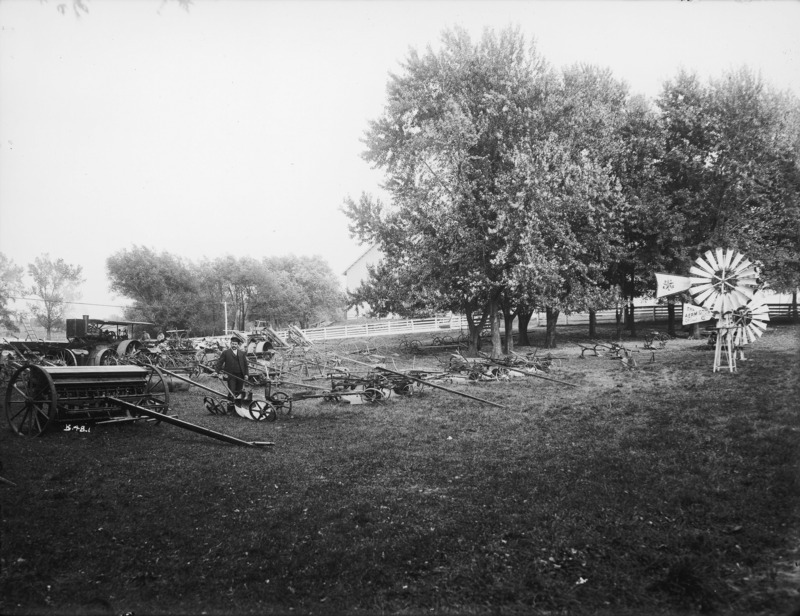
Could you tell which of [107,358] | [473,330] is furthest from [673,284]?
[107,358]

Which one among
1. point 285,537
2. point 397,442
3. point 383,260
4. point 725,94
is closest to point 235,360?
point 397,442

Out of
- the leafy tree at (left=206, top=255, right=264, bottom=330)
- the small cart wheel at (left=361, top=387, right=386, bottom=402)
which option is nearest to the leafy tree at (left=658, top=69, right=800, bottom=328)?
the small cart wheel at (left=361, top=387, right=386, bottom=402)

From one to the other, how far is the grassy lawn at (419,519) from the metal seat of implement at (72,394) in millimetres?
343

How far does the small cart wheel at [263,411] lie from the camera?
973 cm

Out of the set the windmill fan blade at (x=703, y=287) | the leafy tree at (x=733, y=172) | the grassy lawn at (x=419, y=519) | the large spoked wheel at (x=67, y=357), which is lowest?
the grassy lawn at (x=419, y=519)

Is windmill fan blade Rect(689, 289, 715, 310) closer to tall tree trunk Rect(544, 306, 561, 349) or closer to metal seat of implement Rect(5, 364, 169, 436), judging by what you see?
tall tree trunk Rect(544, 306, 561, 349)

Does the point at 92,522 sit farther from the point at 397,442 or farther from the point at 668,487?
the point at 668,487

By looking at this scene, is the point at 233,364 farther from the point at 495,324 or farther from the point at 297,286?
the point at 495,324

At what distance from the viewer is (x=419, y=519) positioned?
438 centimetres

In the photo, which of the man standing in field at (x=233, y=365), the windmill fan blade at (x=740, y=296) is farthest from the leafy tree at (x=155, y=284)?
the windmill fan blade at (x=740, y=296)

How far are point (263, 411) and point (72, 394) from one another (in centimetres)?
347

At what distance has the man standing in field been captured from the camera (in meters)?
11.1

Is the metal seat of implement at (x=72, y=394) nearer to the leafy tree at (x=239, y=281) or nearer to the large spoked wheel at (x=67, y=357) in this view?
the leafy tree at (x=239, y=281)

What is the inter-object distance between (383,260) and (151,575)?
1805 cm
